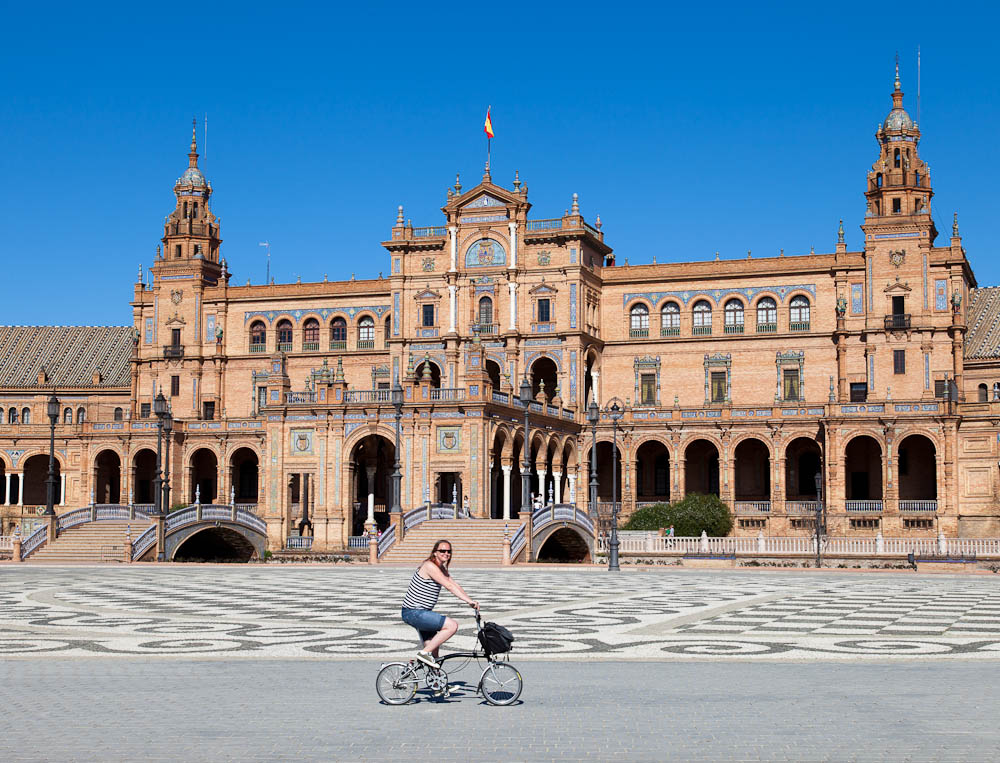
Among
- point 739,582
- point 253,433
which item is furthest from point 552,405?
point 739,582

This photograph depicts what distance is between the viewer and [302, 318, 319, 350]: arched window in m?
81.8

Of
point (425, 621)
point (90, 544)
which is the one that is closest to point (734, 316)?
point (90, 544)

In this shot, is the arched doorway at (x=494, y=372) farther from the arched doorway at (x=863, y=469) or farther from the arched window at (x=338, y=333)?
the arched doorway at (x=863, y=469)

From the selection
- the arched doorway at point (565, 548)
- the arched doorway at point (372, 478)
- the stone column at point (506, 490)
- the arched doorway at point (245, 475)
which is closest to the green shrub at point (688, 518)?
the arched doorway at point (565, 548)

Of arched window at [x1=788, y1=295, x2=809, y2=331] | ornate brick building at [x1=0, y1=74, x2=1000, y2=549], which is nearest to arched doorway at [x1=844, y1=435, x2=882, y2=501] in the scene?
ornate brick building at [x1=0, y1=74, x2=1000, y2=549]

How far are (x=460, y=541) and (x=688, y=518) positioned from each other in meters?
16.6

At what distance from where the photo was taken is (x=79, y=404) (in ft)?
292

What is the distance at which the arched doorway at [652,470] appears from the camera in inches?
2997

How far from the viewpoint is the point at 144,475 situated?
80.2 meters

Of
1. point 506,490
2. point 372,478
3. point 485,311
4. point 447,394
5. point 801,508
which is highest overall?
point 485,311

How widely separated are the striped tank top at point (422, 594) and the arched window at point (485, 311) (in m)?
60.9

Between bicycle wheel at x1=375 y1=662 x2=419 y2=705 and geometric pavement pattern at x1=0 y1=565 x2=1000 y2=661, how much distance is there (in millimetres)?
4257

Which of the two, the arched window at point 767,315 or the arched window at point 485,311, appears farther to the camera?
the arched window at point 485,311

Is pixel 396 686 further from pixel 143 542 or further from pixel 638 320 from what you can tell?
pixel 638 320
